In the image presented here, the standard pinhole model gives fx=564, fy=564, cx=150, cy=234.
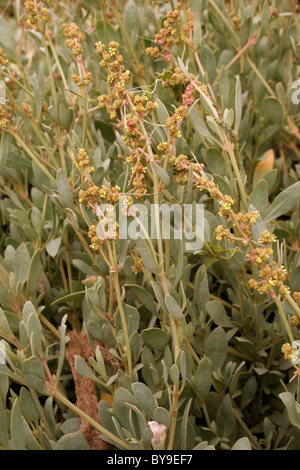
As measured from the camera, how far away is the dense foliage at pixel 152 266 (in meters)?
1.01

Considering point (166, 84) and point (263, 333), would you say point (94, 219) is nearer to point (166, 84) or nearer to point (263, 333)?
point (166, 84)

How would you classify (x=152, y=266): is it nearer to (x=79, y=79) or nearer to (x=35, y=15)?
(x=79, y=79)

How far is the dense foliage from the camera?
1007mm

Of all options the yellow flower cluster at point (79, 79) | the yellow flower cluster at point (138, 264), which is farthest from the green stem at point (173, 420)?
the yellow flower cluster at point (79, 79)

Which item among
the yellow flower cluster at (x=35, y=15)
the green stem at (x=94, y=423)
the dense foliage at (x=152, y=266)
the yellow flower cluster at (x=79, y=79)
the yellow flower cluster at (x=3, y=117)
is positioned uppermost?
the yellow flower cluster at (x=35, y=15)

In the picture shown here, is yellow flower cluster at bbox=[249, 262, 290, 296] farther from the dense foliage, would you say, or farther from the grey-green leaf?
the grey-green leaf

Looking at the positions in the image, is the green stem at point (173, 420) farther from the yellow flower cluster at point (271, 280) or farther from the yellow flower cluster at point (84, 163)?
the yellow flower cluster at point (84, 163)

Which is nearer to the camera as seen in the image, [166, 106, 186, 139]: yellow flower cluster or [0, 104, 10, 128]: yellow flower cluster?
[166, 106, 186, 139]: yellow flower cluster

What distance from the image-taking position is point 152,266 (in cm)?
103

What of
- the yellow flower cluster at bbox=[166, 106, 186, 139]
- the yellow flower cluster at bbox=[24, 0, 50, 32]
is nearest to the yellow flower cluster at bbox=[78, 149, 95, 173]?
the yellow flower cluster at bbox=[166, 106, 186, 139]

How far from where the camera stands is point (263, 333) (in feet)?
4.18

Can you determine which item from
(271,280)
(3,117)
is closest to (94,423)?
(271,280)
